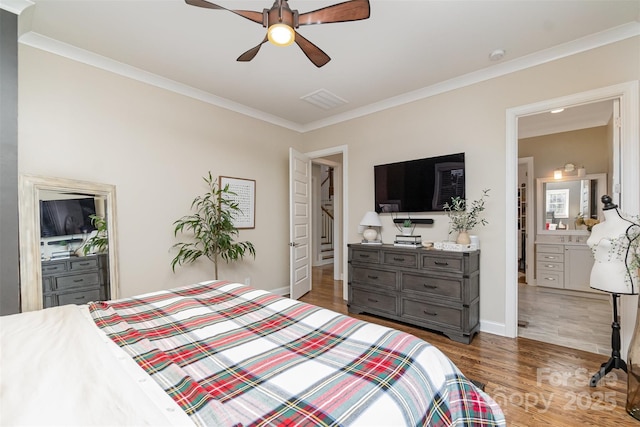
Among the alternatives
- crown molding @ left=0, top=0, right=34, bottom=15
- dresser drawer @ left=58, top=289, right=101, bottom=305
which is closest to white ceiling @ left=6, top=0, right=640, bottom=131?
crown molding @ left=0, top=0, right=34, bottom=15

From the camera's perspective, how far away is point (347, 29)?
2.23m

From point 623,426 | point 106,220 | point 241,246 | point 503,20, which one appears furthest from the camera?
point 241,246

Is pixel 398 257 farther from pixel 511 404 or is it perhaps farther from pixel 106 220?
pixel 106 220

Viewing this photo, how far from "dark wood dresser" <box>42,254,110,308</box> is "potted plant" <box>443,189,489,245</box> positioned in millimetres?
3434

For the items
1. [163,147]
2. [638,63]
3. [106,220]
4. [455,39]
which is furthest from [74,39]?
[638,63]

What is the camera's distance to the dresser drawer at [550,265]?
4457 mm

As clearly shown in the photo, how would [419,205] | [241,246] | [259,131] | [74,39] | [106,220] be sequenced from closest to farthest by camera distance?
[74,39] < [106,220] < [419,205] < [241,246] < [259,131]

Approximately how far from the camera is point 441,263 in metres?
2.78

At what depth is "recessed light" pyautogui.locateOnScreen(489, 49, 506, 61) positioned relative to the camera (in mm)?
2504

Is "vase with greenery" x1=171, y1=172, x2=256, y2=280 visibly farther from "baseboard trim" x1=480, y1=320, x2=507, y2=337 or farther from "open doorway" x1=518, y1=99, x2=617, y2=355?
"open doorway" x1=518, y1=99, x2=617, y2=355

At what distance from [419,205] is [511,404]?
6.59 feet

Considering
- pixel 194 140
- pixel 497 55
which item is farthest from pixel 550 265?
pixel 194 140

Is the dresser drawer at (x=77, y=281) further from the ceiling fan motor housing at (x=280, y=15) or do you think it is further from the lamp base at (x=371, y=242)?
the lamp base at (x=371, y=242)

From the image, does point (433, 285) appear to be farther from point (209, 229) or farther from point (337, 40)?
point (209, 229)
